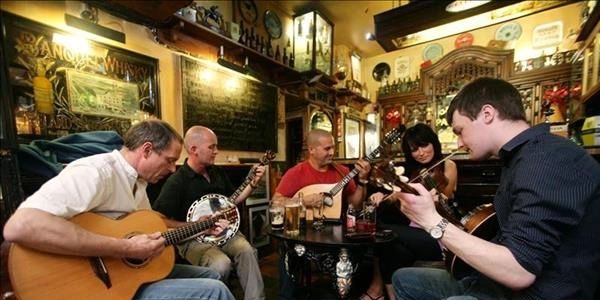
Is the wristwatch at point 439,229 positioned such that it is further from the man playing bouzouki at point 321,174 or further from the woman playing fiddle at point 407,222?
the man playing bouzouki at point 321,174

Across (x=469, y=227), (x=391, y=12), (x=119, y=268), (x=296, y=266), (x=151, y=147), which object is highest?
(x=391, y=12)

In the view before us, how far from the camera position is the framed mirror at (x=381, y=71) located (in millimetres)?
5582

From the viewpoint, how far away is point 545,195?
73cm

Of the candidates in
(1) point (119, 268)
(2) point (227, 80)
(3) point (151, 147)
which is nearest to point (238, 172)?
(2) point (227, 80)

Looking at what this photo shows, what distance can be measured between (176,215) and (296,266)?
91 cm

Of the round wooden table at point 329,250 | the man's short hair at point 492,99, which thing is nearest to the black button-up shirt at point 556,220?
the man's short hair at point 492,99

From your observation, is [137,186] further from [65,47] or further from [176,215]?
[65,47]

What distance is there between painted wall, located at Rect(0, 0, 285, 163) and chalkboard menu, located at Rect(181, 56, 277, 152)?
0.26 feet

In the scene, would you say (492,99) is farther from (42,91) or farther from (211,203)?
(42,91)

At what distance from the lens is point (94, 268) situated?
1.05 meters

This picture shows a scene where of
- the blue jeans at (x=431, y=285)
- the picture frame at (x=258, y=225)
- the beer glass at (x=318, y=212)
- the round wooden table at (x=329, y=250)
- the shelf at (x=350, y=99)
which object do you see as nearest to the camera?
the blue jeans at (x=431, y=285)

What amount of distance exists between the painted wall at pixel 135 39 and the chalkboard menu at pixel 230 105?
0.08 m

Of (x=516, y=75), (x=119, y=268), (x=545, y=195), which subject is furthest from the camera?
(x=516, y=75)

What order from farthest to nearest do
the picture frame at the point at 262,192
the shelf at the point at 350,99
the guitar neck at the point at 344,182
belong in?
1. the shelf at the point at 350,99
2. the picture frame at the point at 262,192
3. the guitar neck at the point at 344,182
